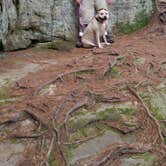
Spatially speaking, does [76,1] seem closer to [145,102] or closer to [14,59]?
[14,59]

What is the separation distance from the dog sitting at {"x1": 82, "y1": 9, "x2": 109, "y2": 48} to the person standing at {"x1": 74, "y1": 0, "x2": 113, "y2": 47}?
14 centimetres

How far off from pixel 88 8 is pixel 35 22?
103cm

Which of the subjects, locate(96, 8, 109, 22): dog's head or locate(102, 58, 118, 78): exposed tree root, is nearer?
locate(102, 58, 118, 78): exposed tree root

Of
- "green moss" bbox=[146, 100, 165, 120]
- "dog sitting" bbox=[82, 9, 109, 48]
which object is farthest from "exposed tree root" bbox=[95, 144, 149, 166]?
"dog sitting" bbox=[82, 9, 109, 48]

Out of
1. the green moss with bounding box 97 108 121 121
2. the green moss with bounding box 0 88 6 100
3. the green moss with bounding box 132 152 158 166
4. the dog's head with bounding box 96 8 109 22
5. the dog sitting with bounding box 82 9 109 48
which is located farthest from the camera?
the dog sitting with bounding box 82 9 109 48

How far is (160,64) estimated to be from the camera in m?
6.90

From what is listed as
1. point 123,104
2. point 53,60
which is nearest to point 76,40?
point 53,60

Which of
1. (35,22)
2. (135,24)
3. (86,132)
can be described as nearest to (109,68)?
(86,132)

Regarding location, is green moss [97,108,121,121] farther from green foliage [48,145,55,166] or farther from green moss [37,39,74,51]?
green moss [37,39,74,51]

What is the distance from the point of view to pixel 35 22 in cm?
859

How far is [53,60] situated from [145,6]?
271cm

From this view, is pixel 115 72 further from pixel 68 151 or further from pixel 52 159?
pixel 52 159

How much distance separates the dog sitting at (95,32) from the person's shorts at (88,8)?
0.16 meters

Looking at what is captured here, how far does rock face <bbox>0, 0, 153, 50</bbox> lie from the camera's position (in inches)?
329
